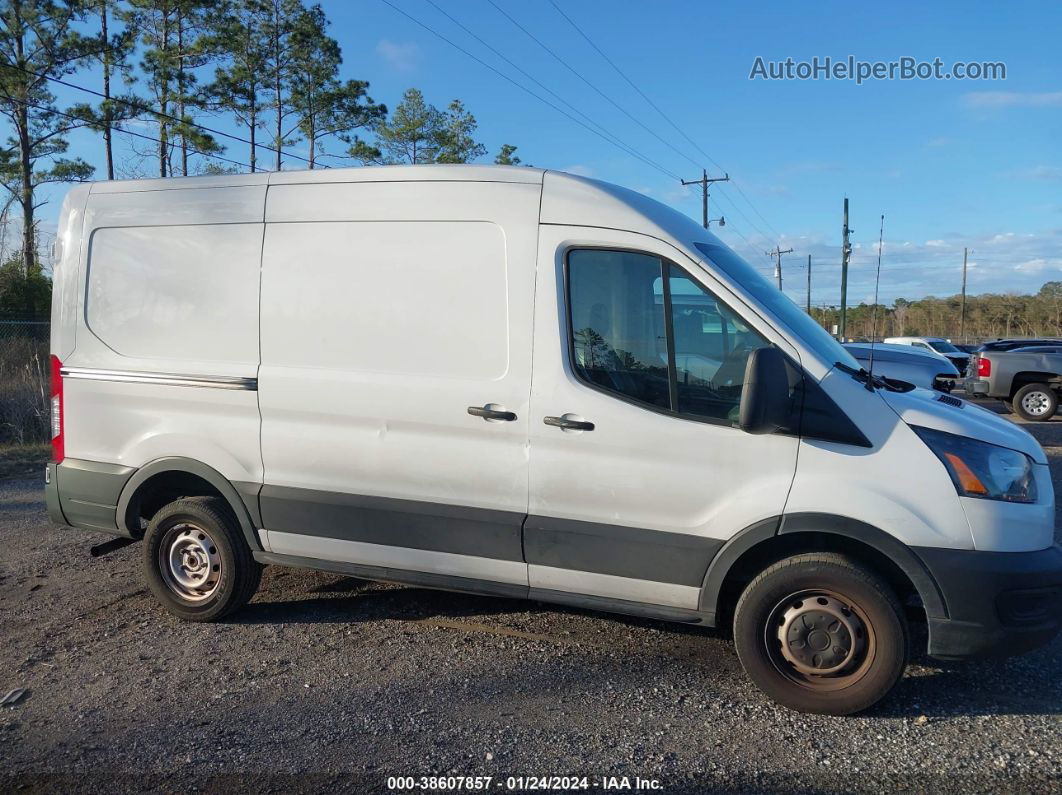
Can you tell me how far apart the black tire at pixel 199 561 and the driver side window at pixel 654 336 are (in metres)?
2.31

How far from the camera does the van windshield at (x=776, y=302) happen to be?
390 cm

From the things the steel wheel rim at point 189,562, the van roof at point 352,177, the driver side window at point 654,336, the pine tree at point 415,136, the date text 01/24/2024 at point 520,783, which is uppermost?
the pine tree at point 415,136

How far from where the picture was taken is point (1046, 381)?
15.2 meters

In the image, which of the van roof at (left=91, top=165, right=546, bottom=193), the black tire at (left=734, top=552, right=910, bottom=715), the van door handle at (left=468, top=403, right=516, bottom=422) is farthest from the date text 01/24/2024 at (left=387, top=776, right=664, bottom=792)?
the van roof at (left=91, top=165, right=546, bottom=193)

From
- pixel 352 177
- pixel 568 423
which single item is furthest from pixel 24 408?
pixel 568 423

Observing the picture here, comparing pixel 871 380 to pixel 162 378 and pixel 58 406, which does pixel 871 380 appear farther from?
pixel 58 406

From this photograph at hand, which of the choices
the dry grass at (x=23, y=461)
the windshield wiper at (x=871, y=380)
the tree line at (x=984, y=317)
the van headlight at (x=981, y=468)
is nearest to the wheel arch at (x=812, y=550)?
the van headlight at (x=981, y=468)

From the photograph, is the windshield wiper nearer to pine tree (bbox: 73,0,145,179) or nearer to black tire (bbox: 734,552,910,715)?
black tire (bbox: 734,552,910,715)

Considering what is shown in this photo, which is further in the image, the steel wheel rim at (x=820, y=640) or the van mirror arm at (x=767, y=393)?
the steel wheel rim at (x=820, y=640)

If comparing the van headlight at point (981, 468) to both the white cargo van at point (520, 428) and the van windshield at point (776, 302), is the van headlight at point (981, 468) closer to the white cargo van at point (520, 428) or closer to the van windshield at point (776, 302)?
the white cargo van at point (520, 428)

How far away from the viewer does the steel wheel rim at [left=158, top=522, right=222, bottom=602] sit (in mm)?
4797

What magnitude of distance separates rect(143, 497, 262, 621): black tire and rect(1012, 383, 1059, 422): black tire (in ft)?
49.4

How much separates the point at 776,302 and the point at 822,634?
5.23 feet

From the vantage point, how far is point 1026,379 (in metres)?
15.4
